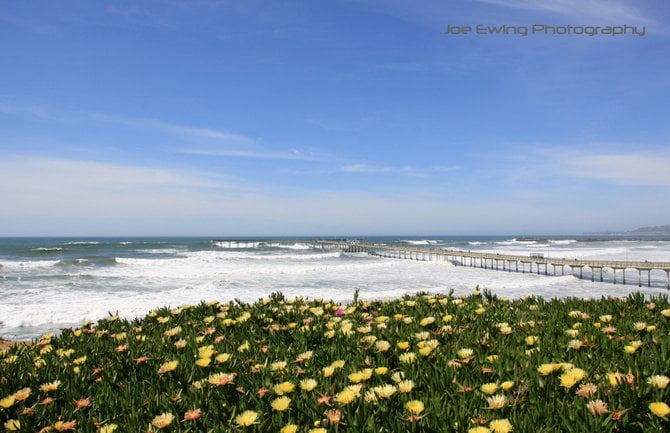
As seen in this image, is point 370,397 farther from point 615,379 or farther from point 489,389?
point 615,379

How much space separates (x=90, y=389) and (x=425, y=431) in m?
1.66

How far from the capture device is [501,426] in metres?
1.44

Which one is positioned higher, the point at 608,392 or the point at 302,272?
the point at 608,392

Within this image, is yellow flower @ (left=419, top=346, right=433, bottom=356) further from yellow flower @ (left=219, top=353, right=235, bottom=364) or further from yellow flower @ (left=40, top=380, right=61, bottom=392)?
yellow flower @ (left=40, top=380, right=61, bottom=392)

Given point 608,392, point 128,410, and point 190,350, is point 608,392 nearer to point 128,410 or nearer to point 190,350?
point 128,410

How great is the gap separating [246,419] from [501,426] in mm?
869

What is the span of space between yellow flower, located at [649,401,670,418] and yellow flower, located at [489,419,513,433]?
1.51 ft

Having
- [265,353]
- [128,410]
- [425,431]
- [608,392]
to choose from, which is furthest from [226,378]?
[608,392]

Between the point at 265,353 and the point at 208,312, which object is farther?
the point at 208,312

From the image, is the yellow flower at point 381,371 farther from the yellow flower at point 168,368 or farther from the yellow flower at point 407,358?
the yellow flower at point 168,368

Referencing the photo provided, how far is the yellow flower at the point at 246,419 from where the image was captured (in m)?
1.58

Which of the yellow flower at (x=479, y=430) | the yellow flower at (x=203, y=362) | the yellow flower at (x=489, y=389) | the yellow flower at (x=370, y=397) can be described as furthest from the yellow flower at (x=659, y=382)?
the yellow flower at (x=203, y=362)

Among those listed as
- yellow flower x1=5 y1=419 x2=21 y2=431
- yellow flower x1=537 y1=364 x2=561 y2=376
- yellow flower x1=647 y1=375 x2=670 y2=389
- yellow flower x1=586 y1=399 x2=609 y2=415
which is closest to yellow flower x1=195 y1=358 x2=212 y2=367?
yellow flower x1=5 y1=419 x2=21 y2=431

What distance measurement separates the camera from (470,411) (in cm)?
165
